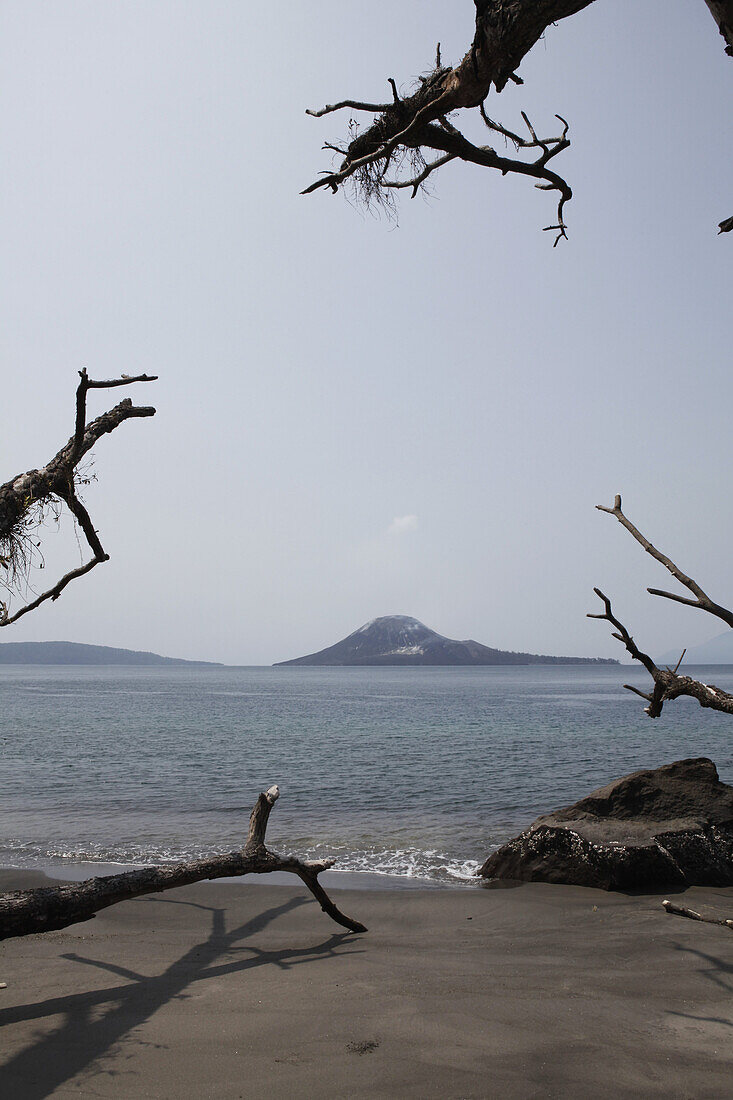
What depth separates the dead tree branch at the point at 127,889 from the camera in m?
5.21

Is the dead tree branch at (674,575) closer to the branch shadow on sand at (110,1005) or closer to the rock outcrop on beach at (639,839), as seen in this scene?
the branch shadow on sand at (110,1005)

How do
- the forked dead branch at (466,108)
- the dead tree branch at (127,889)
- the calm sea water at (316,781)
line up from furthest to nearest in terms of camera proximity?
the calm sea water at (316,781) → the dead tree branch at (127,889) → the forked dead branch at (466,108)

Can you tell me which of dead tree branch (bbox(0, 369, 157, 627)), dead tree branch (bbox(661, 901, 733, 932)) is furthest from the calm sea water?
dead tree branch (bbox(0, 369, 157, 627))

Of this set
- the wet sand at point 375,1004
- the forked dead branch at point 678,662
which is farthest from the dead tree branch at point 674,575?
the wet sand at point 375,1004

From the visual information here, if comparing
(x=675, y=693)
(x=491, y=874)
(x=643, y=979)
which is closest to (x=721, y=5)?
(x=675, y=693)

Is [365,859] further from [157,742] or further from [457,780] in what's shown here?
[157,742]

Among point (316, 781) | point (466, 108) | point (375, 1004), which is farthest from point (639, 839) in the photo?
point (316, 781)

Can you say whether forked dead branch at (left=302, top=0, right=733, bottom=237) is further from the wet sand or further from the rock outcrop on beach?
the rock outcrop on beach

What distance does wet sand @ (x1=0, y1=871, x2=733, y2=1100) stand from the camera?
13.9 feet

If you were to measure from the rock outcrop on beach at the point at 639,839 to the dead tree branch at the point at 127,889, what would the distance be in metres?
3.58

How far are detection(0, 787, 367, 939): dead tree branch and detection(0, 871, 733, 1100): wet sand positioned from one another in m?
0.68

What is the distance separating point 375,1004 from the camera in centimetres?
540

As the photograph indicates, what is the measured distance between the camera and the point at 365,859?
11.8m

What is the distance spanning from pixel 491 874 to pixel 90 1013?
6877mm
